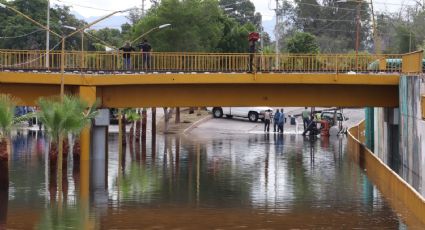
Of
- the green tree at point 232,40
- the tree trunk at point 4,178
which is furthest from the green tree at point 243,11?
the tree trunk at point 4,178

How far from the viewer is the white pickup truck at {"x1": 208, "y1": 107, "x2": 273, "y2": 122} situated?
80.8 m

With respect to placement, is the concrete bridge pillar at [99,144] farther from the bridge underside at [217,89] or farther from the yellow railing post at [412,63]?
the yellow railing post at [412,63]

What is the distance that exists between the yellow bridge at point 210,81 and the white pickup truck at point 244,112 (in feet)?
116

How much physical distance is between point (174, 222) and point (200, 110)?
58.4m

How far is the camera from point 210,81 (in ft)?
136

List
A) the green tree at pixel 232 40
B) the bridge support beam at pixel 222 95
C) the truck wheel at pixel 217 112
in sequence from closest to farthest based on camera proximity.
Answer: the bridge support beam at pixel 222 95 < the truck wheel at pixel 217 112 < the green tree at pixel 232 40

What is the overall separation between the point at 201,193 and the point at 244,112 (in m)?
46.9

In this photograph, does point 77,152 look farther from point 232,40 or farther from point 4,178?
point 232,40

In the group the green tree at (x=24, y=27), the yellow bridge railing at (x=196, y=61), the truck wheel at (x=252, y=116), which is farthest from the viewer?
the green tree at (x=24, y=27)

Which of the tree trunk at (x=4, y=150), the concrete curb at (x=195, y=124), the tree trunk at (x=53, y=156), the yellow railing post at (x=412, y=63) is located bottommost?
the tree trunk at (x=53, y=156)

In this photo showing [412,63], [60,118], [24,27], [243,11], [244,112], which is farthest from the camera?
[243,11]

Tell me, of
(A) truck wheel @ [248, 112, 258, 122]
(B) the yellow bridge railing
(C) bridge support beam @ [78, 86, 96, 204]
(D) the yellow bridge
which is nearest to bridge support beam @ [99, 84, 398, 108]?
(D) the yellow bridge

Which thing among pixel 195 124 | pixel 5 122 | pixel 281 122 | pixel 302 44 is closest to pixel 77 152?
pixel 5 122

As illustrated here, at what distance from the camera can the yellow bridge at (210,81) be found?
136 ft
